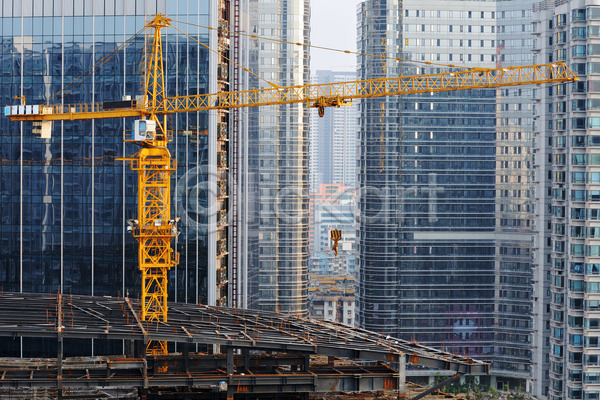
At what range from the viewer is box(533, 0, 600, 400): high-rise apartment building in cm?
11044

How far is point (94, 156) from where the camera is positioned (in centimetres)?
10944

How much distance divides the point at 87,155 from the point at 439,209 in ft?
273

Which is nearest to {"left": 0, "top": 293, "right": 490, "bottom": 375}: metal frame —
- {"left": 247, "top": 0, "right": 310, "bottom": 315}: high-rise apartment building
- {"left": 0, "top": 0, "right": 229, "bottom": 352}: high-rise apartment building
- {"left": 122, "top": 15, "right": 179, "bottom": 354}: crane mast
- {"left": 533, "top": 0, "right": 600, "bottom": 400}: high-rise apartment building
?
{"left": 122, "top": 15, "right": 179, "bottom": 354}: crane mast

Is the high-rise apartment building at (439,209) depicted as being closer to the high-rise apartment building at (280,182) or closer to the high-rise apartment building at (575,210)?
the high-rise apartment building at (280,182)

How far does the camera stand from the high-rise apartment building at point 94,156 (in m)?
108

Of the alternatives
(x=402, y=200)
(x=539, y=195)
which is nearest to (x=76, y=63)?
(x=539, y=195)

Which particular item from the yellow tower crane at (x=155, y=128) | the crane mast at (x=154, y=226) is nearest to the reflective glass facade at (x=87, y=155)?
the yellow tower crane at (x=155, y=128)

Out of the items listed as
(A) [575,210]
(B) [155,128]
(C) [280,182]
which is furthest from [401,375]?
(C) [280,182]

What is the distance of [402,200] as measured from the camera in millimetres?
173125

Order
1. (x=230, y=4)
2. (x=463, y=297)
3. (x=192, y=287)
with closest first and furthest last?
(x=192, y=287) → (x=230, y=4) → (x=463, y=297)

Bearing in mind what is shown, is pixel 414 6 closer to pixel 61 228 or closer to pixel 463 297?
pixel 463 297

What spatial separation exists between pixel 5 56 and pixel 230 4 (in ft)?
94.7

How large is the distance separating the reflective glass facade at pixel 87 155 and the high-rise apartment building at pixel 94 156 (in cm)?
12

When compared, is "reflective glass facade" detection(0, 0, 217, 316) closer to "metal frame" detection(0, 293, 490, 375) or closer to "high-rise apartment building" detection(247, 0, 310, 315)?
"metal frame" detection(0, 293, 490, 375)
